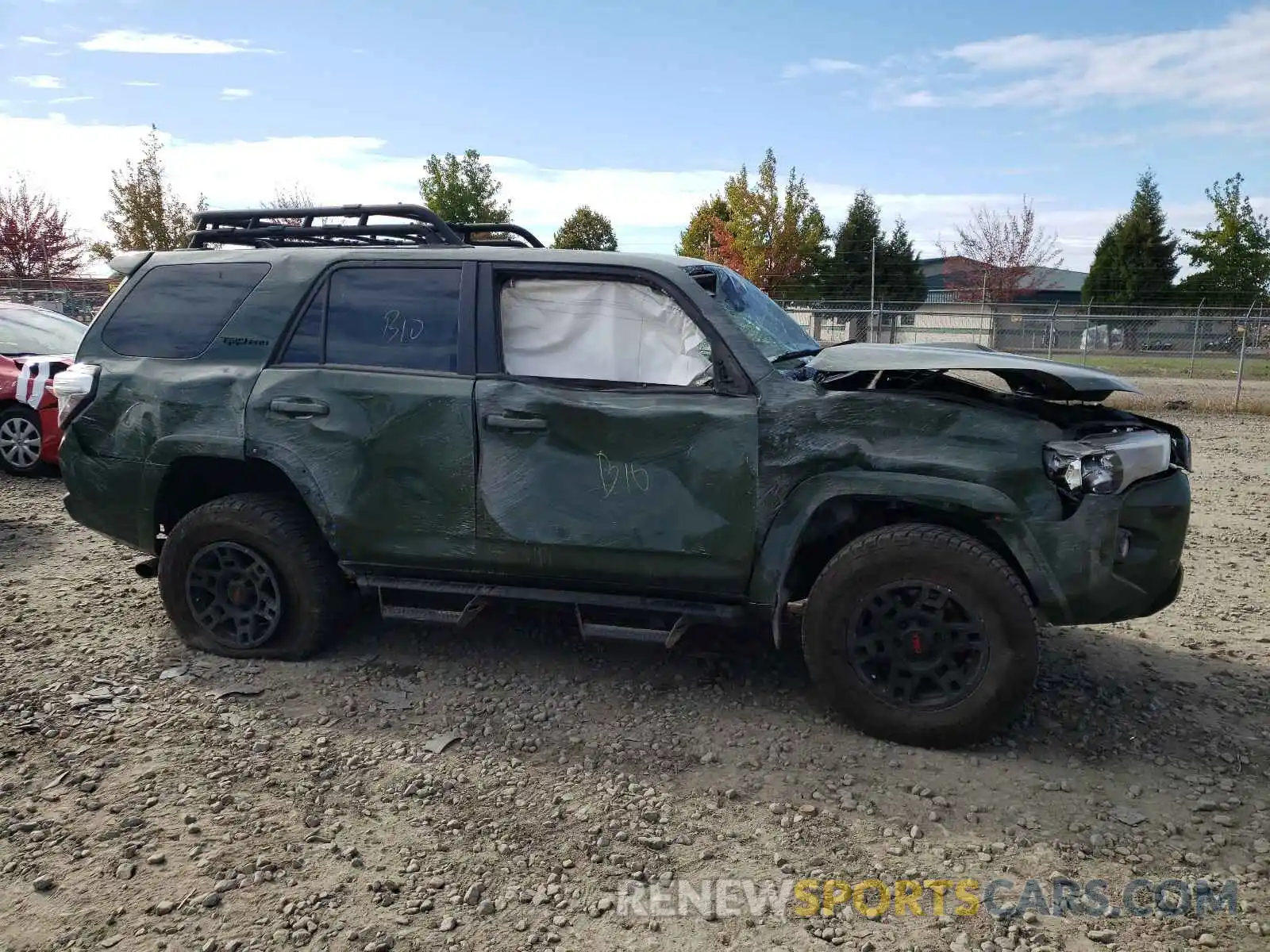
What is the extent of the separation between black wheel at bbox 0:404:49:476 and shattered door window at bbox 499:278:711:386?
639cm

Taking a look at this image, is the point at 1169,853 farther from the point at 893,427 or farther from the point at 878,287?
the point at 878,287

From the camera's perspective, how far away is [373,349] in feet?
13.3

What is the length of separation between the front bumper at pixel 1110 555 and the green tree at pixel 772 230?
3669 centimetres

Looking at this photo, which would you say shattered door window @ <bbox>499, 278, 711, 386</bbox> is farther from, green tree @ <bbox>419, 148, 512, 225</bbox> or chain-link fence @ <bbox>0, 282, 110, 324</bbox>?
green tree @ <bbox>419, 148, 512, 225</bbox>

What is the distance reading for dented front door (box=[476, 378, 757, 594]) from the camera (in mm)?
3592

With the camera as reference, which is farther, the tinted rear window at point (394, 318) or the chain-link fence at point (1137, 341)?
the chain-link fence at point (1137, 341)

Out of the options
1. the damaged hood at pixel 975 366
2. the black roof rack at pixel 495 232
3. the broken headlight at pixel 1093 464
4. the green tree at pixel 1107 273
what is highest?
the green tree at pixel 1107 273

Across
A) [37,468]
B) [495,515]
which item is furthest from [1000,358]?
[37,468]

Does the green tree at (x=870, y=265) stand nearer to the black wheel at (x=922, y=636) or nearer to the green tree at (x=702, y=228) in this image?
the green tree at (x=702, y=228)

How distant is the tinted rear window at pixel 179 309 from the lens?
4254mm

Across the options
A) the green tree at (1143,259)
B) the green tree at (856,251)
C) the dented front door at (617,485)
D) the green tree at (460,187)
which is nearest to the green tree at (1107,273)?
the green tree at (1143,259)

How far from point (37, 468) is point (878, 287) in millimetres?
37107

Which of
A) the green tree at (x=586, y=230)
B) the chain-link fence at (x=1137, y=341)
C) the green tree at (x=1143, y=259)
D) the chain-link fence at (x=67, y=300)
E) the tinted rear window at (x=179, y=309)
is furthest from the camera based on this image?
the green tree at (x=586, y=230)

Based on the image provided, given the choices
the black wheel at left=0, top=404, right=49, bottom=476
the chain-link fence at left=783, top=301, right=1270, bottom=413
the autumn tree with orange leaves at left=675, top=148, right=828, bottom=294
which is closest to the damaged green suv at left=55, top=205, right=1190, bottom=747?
the black wheel at left=0, top=404, right=49, bottom=476
